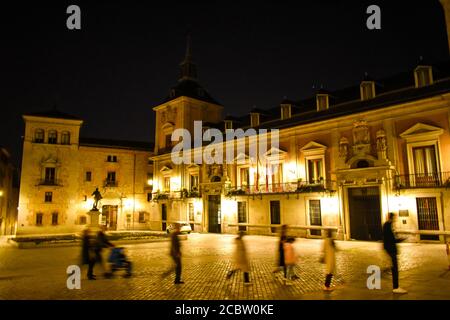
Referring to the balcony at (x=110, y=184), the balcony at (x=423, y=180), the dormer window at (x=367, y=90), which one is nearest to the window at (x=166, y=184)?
the balcony at (x=110, y=184)

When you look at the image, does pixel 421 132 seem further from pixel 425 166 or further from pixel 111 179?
pixel 111 179

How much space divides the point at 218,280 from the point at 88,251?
4510 mm

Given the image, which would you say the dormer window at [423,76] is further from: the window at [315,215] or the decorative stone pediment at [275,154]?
the decorative stone pediment at [275,154]

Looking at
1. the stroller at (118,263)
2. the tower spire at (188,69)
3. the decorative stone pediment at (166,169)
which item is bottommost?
the stroller at (118,263)

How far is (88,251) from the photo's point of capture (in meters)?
11.8

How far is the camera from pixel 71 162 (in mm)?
41031

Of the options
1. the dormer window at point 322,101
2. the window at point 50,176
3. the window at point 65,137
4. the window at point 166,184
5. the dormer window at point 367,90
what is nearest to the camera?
the dormer window at point 367,90

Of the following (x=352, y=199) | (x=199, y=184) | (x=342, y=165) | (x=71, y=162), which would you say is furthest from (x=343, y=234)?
(x=71, y=162)

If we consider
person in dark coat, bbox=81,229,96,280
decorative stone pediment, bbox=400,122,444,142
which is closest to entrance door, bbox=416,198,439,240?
decorative stone pediment, bbox=400,122,444,142

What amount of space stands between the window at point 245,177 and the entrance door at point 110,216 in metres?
18.3

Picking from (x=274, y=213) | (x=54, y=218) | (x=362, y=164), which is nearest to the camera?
(x=362, y=164)

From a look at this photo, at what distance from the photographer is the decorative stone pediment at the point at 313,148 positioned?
2703cm

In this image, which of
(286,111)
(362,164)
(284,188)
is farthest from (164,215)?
(362,164)

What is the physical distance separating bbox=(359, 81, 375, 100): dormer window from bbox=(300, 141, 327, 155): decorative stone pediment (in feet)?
15.7
